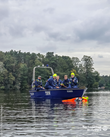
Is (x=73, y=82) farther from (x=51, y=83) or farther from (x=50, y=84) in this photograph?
(x=50, y=84)

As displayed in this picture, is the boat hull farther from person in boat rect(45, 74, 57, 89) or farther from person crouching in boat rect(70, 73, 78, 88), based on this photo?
person crouching in boat rect(70, 73, 78, 88)

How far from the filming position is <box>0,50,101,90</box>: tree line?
86.0 metres

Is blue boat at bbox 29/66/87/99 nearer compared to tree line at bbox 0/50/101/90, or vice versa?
blue boat at bbox 29/66/87/99

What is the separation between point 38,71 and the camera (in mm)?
89625

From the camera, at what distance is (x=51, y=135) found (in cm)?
795

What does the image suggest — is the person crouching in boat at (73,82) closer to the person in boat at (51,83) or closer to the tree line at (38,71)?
the person in boat at (51,83)

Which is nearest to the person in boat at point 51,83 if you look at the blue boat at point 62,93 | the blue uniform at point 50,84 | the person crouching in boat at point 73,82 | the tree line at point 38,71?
the blue uniform at point 50,84

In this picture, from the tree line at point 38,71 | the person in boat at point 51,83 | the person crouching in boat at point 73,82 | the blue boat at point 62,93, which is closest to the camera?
the blue boat at point 62,93

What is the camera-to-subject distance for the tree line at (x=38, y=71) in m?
86.0

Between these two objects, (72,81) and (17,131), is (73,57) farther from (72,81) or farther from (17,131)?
(17,131)

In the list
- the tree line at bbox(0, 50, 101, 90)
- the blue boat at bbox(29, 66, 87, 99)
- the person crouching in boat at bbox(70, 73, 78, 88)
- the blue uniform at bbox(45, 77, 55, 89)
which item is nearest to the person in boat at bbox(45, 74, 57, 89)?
the blue uniform at bbox(45, 77, 55, 89)

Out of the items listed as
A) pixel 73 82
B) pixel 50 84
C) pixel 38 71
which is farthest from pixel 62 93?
pixel 38 71

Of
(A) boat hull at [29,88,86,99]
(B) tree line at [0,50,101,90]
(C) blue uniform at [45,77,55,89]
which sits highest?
(B) tree line at [0,50,101,90]

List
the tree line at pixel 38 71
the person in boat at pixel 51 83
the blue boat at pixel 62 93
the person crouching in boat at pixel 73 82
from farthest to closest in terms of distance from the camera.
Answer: the tree line at pixel 38 71 → the person in boat at pixel 51 83 → the person crouching in boat at pixel 73 82 → the blue boat at pixel 62 93
